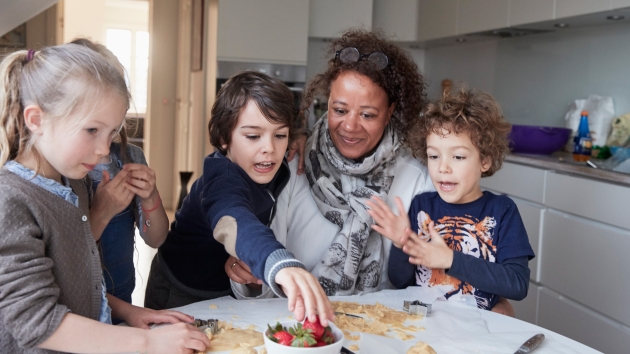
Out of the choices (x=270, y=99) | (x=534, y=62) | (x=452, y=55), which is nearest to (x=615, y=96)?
(x=534, y=62)

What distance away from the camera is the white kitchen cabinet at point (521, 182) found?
308cm

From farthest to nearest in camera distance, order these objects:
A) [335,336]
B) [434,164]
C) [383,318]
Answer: [434,164], [383,318], [335,336]

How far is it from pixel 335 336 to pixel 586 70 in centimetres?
317

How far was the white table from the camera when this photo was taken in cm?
113

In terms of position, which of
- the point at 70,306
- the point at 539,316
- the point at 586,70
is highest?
the point at 586,70

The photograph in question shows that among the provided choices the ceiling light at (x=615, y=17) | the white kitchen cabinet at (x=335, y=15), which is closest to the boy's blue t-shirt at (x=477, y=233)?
the ceiling light at (x=615, y=17)

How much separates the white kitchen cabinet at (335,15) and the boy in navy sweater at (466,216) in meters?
3.09

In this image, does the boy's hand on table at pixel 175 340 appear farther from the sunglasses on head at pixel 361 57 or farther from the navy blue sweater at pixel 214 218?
the sunglasses on head at pixel 361 57

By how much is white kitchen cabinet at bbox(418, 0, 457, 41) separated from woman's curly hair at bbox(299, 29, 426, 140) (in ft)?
8.85

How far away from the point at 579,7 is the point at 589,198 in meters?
1.05

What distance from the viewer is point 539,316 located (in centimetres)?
306

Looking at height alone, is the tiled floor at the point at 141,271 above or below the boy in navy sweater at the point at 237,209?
below

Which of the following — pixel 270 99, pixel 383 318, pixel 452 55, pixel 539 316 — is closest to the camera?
pixel 383 318

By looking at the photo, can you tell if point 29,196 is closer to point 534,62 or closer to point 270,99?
point 270,99
